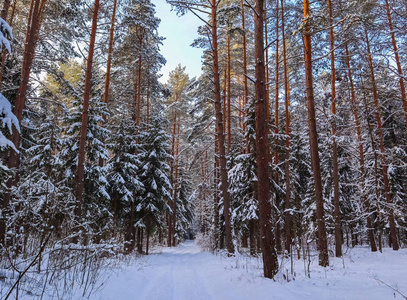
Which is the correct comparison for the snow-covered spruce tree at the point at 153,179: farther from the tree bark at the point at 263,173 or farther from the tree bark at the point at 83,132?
the tree bark at the point at 263,173

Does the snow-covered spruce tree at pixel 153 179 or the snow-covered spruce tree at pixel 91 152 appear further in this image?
the snow-covered spruce tree at pixel 153 179

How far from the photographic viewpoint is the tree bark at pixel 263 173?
244 inches

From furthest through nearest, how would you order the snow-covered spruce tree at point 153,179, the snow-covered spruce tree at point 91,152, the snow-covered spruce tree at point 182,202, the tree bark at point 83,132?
the snow-covered spruce tree at point 182,202, the snow-covered spruce tree at point 153,179, the snow-covered spruce tree at point 91,152, the tree bark at point 83,132

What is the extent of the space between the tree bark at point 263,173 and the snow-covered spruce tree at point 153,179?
1143cm

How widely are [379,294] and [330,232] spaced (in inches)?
637

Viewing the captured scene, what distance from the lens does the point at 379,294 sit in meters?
4.66

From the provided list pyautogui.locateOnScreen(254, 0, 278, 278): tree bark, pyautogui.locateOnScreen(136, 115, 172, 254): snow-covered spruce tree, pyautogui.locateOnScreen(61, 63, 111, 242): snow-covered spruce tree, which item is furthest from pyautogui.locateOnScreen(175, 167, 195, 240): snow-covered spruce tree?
pyautogui.locateOnScreen(254, 0, 278, 278): tree bark

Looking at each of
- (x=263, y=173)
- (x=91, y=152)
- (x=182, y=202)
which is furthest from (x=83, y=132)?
(x=182, y=202)

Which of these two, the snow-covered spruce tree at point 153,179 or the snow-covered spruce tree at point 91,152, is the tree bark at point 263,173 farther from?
the snow-covered spruce tree at point 153,179

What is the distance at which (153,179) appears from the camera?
17406 mm

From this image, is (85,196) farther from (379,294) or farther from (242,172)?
(379,294)

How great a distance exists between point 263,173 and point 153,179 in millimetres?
12234

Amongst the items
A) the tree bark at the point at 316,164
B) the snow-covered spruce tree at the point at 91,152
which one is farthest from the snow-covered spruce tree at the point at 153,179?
the tree bark at the point at 316,164

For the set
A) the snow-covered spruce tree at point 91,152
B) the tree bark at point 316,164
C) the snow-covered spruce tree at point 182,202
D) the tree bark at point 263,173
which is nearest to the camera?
the tree bark at point 263,173
